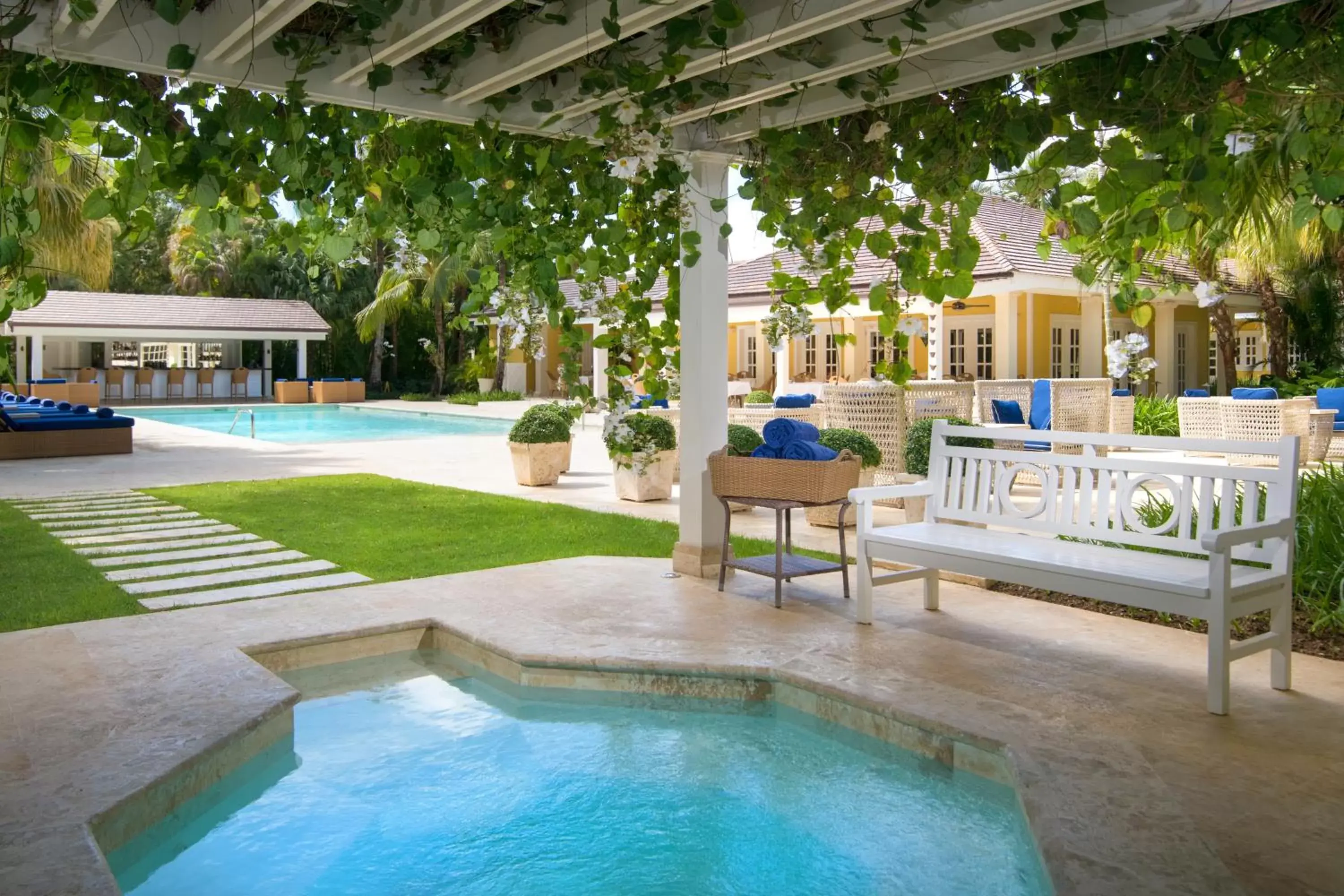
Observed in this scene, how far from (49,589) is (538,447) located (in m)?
5.36

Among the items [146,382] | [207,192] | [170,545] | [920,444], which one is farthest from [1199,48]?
[146,382]

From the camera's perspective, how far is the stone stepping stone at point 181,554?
6719 millimetres

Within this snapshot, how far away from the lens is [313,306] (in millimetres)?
34406

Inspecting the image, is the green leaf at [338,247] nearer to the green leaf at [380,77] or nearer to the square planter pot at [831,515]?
the green leaf at [380,77]

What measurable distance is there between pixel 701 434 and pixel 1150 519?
8.64 feet

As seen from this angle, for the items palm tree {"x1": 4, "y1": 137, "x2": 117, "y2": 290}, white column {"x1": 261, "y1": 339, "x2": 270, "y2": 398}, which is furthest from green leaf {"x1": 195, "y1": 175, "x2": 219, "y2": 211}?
white column {"x1": 261, "y1": 339, "x2": 270, "y2": 398}

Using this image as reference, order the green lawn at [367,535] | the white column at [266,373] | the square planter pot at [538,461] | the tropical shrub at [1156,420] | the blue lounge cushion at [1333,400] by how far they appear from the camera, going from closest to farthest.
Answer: the green lawn at [367,535] < the square planter pot at [538,461] < the blue lounge cushion at [1333,400] < the tropical shrub at [1156,420] < the white column at [266,373]

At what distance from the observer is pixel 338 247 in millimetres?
4551

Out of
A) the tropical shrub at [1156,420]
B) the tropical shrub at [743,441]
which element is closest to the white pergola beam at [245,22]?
the tropical shrub at [743,441]

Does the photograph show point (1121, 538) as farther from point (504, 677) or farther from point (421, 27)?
point (421, 27)

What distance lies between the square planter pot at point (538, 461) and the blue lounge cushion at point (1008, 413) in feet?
15.8

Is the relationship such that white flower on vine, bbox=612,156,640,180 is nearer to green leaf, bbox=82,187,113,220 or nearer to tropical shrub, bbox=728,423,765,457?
green leaf, bbox=82,187,113,220

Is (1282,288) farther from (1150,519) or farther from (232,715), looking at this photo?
(232,715)

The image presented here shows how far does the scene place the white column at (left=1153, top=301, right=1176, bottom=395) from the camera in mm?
20594
